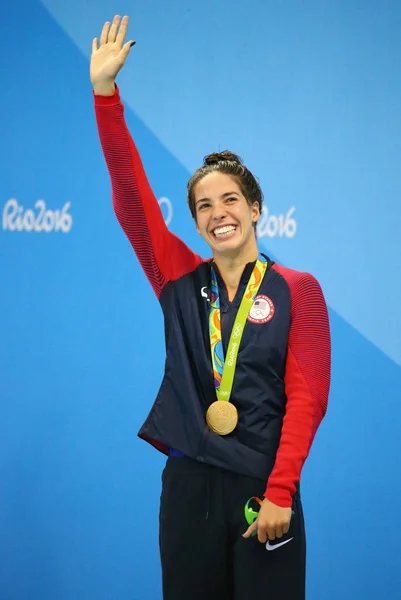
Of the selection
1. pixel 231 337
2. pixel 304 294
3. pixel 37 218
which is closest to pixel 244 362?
pixel 231 337

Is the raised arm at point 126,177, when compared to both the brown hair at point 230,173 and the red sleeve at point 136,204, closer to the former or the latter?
the red sleeve at point 136,204

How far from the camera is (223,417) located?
1.33 meters

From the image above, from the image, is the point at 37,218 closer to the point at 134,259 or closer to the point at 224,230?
the point at 134,259

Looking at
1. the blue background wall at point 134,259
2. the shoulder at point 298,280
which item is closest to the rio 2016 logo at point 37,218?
the blue background wall at point 134,259

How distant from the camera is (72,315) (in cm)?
249

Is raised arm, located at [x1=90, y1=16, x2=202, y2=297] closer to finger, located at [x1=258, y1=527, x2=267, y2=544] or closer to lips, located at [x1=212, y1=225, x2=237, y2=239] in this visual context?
lips, located at [x1=212, y1=225, x2=237, y2=239]

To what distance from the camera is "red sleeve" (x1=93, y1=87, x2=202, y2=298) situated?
1.38m

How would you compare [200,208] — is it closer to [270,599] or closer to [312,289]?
[312,289]

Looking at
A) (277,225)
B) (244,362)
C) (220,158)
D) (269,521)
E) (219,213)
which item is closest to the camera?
(269,521)

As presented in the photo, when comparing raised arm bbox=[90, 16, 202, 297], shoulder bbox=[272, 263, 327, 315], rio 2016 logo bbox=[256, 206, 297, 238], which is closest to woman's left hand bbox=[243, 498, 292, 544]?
shoulder bbox=[272, 263, 327, 315]

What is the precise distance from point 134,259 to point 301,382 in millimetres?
1285

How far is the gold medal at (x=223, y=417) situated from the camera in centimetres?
132

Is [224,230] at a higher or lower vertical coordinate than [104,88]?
lower

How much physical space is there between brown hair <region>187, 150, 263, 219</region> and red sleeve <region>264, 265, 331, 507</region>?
225 millimetres
